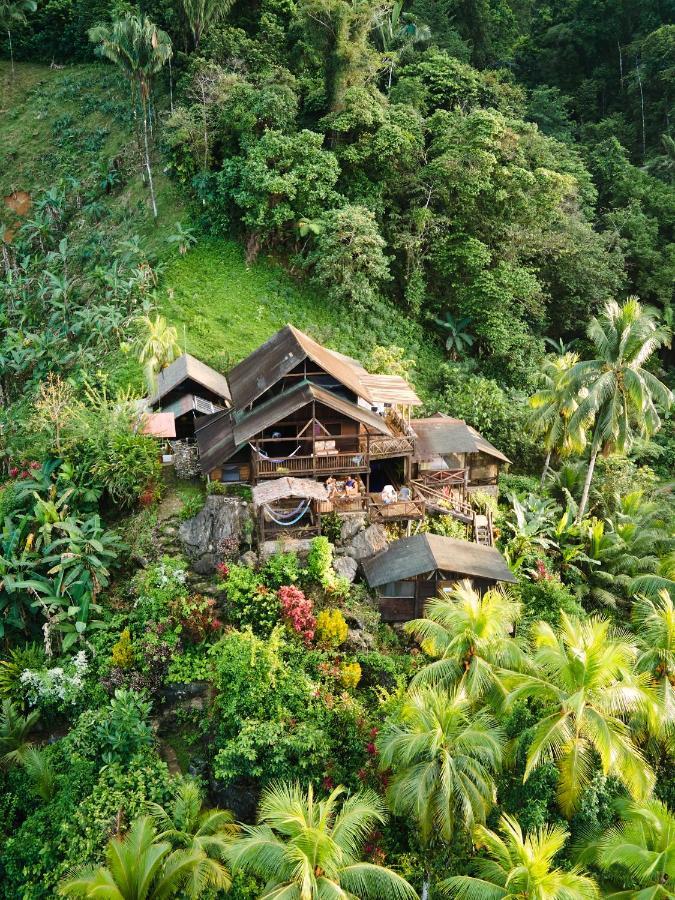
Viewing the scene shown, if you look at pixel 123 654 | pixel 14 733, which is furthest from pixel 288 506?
pixel 14 733

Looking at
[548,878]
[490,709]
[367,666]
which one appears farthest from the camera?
[367,666]

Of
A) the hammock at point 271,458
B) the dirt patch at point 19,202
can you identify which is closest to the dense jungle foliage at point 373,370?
the dirt patch at point 19,202

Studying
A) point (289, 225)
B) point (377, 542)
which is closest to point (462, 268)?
point (289, 225)

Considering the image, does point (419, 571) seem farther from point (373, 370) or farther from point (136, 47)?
point (136, 47)

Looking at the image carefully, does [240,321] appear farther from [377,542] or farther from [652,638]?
[652,638]

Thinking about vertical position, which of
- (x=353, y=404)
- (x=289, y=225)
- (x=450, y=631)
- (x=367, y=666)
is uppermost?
(x=289, y=225)

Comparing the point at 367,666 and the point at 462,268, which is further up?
the point at 462,268

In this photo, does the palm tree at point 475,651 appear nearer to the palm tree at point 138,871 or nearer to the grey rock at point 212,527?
the palm tree at point 138,871
